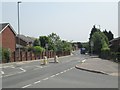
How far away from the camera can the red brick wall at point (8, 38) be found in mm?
63625

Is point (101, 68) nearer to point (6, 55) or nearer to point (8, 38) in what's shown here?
point (6, 55)

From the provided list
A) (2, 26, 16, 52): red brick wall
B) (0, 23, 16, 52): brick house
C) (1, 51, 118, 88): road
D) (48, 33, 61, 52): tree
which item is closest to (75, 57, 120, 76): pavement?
(1, 51, 118, 88): road

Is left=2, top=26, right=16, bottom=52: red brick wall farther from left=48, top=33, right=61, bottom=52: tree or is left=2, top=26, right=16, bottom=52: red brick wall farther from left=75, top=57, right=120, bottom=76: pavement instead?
left=48, top=33, right=61, bottom=52: tree

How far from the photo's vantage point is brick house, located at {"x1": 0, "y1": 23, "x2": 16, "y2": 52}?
206ft

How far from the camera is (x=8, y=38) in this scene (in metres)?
65.4

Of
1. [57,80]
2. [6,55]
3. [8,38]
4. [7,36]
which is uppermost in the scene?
[7,36]

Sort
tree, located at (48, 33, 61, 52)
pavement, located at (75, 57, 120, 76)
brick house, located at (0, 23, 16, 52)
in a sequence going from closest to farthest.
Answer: pavement, located at (75, 57, 120, 76) → brick house, located at (0, 23, 16, 52) → tree, located at (48, 33, 61, 52)

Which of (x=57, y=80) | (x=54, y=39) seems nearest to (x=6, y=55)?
(x=57, y=80)

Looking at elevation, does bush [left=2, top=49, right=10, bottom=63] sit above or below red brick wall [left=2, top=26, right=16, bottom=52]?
below

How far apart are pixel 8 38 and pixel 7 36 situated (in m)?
0.55

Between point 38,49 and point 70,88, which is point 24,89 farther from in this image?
point 38,49

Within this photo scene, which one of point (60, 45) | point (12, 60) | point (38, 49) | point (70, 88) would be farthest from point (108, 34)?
point (70, 88)

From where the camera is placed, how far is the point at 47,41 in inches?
4001

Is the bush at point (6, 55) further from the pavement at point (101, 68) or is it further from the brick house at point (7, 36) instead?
the pavement at point (101, 68)
